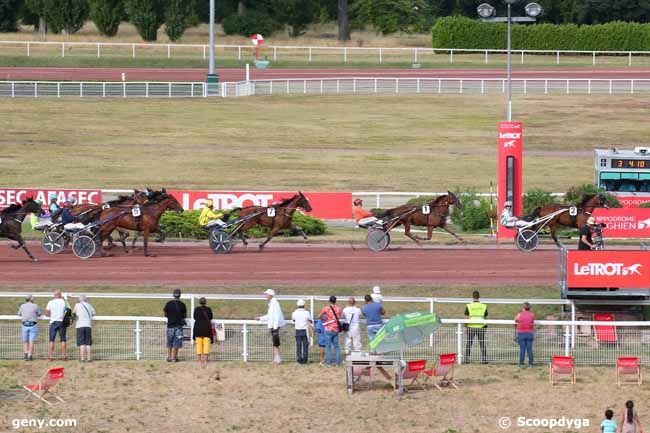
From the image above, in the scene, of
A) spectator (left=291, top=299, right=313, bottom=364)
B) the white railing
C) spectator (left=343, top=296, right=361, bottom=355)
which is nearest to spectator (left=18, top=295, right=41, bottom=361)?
spectator (left=291, top=299, right=313, bottom=364)

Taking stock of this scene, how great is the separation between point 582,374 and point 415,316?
304cm

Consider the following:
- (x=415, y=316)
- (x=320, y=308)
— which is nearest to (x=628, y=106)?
(x=320, y=308)

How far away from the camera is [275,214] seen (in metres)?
29.3

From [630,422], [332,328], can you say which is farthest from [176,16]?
[630,422]

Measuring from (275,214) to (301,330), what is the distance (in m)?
8.95

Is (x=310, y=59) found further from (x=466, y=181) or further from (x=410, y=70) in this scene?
(x=466, y=181)

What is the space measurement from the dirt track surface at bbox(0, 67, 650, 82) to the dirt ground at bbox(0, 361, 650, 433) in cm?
4565

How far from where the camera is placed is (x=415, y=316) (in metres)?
19.1

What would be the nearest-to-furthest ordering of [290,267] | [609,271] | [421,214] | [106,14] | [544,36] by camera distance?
[609,271] < [290,267] < [421,214] < [544,36] < [106,14]

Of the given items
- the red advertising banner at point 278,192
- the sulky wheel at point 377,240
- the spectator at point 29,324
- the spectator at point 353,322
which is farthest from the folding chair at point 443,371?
the red advertising banner at point 278,192

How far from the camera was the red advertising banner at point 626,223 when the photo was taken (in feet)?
103

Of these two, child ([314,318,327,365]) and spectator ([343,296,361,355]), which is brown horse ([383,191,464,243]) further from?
spectator ([343,296,361,355])

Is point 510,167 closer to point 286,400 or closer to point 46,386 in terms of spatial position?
point 286,400

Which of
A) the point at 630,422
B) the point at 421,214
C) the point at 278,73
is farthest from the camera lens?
the point at 278,73
